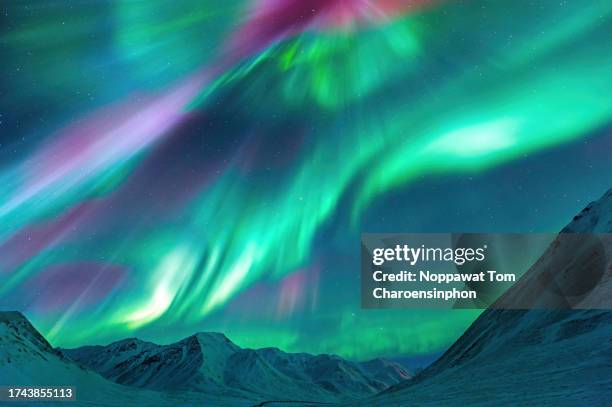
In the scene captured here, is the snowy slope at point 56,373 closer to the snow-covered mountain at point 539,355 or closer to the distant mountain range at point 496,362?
the distant mountain range at point 496,362

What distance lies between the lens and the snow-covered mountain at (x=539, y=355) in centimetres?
3085

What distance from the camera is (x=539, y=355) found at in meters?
48.1

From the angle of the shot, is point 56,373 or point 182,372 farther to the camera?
point 182,372

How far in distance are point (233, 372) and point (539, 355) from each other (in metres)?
69.0

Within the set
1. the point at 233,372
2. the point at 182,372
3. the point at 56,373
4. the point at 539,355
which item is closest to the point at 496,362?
the point at 539,355

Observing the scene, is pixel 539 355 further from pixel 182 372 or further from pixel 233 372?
pixel 182 372

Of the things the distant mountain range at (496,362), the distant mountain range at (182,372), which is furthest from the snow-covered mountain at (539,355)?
the distant mountain range at (182,372)

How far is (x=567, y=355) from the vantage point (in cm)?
4269

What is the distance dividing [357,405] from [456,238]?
26634mm

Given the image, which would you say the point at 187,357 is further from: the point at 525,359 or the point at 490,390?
the point at 490,390

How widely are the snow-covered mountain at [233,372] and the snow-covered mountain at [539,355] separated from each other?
4.53 m

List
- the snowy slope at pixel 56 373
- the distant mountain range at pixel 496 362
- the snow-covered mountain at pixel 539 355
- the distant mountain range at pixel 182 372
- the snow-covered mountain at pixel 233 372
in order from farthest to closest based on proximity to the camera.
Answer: the snow-covered mountain at pixel 233 372 < the distant mountain range at pixel 182 372 < the snowy slope at pixel 56 373 < the distant mountain range at pixel 496 362 < the snow-covered mountain at pixel 539 355

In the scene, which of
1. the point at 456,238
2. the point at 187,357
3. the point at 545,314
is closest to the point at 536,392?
the point at 456,238

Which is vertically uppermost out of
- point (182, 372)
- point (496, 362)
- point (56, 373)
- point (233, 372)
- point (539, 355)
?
point (182, 372)
